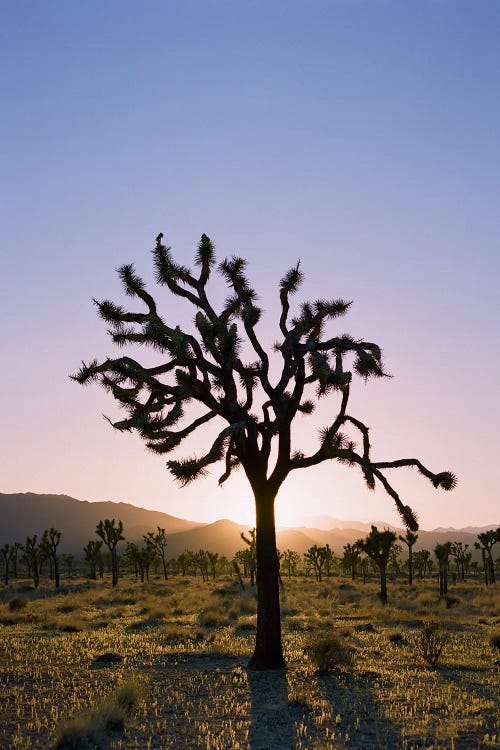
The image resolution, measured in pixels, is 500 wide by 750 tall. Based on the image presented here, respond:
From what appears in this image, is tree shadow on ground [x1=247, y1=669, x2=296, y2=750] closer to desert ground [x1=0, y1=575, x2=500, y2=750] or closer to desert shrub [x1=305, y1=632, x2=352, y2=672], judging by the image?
desert ground [x1=0, y1=575, x2=500, y2=750]

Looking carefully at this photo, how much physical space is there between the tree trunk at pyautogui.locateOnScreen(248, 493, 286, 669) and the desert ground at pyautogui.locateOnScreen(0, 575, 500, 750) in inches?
21.5

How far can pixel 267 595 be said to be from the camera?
42.3 feet

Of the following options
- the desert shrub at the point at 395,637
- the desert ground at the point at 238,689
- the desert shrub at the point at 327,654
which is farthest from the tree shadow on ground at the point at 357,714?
the desert shrub at the point at 395,637

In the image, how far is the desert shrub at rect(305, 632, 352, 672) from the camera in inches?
482

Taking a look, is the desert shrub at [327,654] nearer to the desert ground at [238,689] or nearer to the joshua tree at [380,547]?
the desert ground at [238,689]

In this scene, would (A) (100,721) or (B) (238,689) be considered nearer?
(A) (100,721)

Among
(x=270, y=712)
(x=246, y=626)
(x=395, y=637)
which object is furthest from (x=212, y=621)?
(x=270, y=712)

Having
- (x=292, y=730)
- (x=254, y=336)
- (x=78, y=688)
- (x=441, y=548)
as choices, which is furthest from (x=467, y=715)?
(x=441, y=548)

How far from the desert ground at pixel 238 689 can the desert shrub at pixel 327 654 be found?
0.02m

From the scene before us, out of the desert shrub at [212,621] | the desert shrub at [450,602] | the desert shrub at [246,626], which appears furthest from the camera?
the desert shrub at [450,602]

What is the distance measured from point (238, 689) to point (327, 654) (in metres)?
2.31

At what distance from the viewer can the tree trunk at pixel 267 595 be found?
12.5 metres

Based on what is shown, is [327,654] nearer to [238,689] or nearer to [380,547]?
[238,689]

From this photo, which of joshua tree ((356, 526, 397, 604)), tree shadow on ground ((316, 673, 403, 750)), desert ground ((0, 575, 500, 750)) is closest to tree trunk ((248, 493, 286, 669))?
desert ground ((0, 575, 500, 750))
